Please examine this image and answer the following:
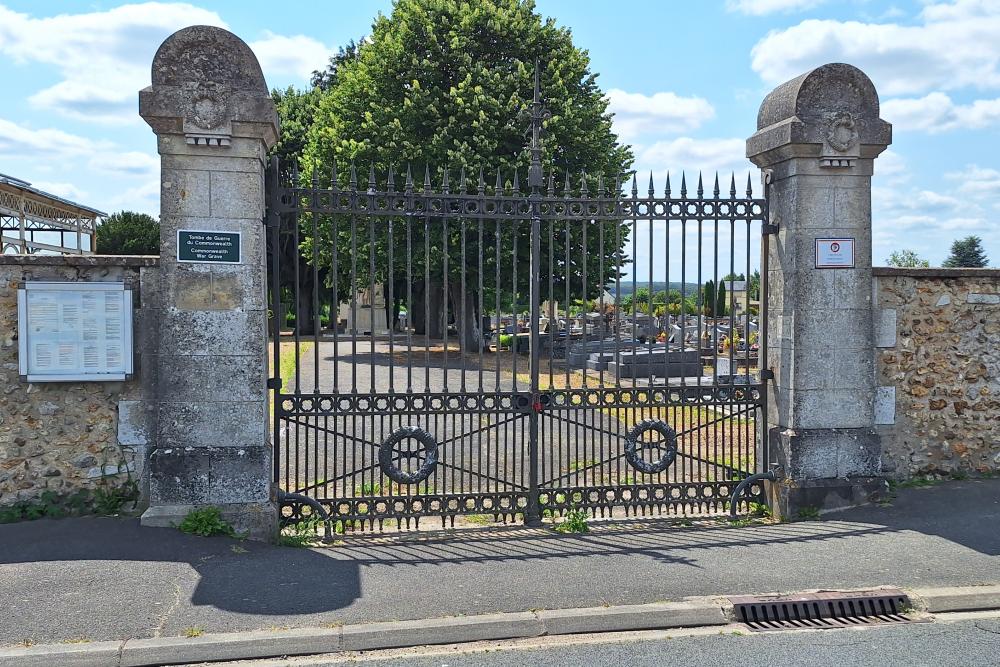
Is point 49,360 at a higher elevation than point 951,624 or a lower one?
higher

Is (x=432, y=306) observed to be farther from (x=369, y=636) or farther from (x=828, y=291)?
(x=369, y=636)

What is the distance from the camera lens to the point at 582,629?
15.9 feet

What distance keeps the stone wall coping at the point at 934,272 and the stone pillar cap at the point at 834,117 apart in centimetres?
102

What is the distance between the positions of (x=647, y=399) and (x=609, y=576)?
1991 mm

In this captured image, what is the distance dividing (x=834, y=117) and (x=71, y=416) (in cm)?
656

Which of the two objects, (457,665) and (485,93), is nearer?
(457,665)

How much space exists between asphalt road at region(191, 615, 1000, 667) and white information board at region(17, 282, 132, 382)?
271cm

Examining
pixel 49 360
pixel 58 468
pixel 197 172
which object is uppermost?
pixel 197 172

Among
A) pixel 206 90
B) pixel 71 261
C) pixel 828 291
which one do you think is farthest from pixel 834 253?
pixel 71 261

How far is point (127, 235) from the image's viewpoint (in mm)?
43312

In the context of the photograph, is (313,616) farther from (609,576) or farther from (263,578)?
(609,576)

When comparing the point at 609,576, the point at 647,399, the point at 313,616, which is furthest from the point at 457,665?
the point at 647,399

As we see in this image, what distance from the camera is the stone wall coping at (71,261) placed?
5.98 metres

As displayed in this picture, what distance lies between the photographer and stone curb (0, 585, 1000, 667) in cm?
434
